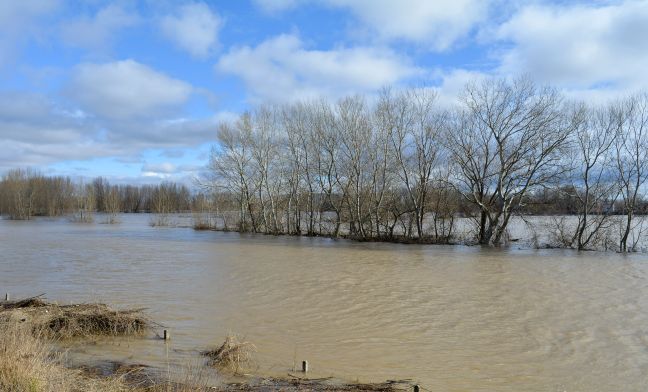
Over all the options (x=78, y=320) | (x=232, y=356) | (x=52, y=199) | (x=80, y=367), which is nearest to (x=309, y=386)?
(x=232, y=356)

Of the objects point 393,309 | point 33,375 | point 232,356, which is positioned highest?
point 33,375

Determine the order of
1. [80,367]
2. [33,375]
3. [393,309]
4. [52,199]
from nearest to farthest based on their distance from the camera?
[33,375] → [80,367] → [393,309] → [52,199]

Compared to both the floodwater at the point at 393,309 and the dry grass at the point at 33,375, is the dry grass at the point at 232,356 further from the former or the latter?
the dry grass at the point at 33,375

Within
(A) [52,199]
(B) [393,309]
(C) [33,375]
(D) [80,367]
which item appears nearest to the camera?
(C) [33,375]

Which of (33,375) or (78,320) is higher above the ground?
(33,375)

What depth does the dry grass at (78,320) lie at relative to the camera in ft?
29.9

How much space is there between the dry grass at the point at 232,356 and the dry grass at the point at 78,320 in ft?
7.44

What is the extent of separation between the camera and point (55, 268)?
66.6 feet

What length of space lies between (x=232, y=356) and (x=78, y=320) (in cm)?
363

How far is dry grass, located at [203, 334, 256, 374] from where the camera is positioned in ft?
25.3

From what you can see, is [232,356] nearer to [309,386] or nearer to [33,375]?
[309,386]

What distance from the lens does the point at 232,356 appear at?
782cm

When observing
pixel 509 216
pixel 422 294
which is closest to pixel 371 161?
pixel 509 216

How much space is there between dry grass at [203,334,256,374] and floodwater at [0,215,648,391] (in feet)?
0.95
